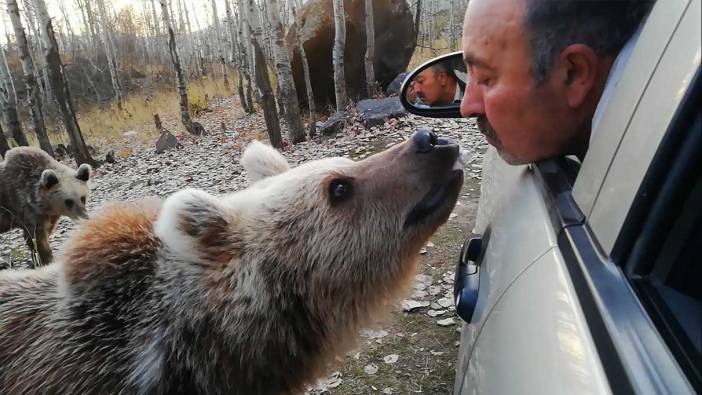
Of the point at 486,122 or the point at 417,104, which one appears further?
the point at 417,104

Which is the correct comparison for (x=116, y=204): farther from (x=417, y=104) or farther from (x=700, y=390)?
(x=700, y=390)

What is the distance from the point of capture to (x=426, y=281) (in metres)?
4.86

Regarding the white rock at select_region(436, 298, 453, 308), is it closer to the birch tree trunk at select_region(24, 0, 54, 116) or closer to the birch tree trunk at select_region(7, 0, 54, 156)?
the birch tree trunk at select_region(7, 0, 54, 156)

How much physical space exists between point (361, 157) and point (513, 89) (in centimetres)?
779

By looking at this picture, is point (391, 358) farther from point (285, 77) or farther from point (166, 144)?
point (166, 144)

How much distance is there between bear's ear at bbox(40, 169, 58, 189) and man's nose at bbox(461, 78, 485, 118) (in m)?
7.72

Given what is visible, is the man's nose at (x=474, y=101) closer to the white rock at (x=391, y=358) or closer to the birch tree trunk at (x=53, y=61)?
the white rock at (x=391, y=358)

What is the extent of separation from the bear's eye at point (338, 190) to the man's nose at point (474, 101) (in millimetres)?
714

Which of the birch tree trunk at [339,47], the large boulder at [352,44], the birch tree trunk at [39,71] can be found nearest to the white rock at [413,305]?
the birch tree trunk at [339,47]

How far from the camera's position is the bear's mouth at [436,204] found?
2373mm

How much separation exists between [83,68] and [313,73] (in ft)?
109

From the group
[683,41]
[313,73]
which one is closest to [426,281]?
[683,41]

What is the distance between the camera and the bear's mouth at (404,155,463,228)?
2.37 meters

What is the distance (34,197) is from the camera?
789 cm
